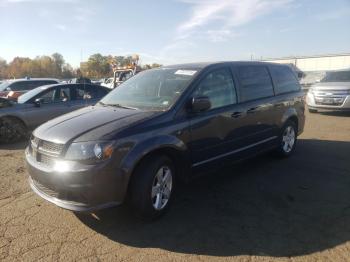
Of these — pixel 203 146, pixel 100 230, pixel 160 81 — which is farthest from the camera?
pixel 160 81

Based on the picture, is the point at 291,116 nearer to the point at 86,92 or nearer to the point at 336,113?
the point at 86,92

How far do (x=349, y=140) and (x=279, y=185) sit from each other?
399cm

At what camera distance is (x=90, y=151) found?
3.50 meters

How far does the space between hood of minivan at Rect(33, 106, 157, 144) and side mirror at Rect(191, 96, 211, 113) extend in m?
0.51

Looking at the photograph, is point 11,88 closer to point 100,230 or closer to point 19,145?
point 19,145

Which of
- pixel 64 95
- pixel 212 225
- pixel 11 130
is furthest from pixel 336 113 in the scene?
pixel 11 130

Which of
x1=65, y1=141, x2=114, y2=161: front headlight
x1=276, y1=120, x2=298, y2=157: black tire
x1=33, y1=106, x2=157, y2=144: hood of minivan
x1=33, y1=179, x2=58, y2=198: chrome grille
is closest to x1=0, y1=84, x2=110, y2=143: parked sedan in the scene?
x1=33, y1=106, x2=157, y2=144: hood of minivan

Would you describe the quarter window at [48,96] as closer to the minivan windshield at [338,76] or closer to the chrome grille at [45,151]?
the chrome grille at [45,151]

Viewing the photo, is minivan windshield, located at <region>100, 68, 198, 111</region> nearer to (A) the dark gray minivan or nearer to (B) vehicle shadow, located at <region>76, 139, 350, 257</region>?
(A) the dark gray minivan

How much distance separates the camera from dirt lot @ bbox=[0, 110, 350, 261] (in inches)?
133

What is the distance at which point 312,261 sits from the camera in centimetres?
318

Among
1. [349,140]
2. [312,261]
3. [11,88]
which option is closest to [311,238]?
[312,261]

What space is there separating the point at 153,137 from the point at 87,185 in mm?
883

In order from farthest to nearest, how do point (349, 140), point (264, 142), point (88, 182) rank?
point (349, 140), point (264, 142), point (88, 182)
